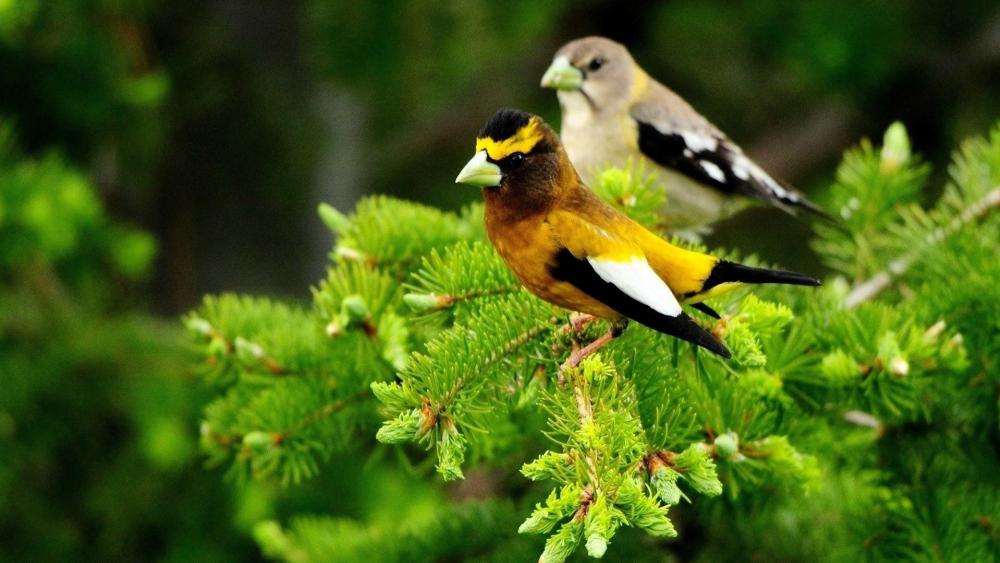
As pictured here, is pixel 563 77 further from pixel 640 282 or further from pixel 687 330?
pixel 687 330

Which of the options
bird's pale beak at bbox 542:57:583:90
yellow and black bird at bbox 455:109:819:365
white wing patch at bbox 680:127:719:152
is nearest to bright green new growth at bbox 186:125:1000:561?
yellow and black bird at bbox 455:109:819:365

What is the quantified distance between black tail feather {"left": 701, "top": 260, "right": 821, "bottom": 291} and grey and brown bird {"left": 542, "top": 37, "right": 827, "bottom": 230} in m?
1.60

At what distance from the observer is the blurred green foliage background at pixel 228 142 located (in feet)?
15.7

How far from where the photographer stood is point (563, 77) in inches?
175

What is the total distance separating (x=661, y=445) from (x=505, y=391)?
1.44 ft

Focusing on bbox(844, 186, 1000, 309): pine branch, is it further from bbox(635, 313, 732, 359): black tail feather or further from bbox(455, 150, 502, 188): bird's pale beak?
bbox(455, 150, 502, 188): bird's pale beak

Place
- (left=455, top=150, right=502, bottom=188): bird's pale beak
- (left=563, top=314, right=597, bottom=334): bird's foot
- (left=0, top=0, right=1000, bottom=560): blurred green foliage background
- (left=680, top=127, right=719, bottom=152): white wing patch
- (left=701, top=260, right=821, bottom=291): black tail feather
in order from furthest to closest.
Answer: (left=0, top=0, right=1000, bottom=560): blurred green foliage background < (left=680, top=127, right=719, bottom=152): white wing patch < (left=563, top=314, right=597, bottom=334): bird's foot < (left=455, top=150, right=502, bottom=188): bird's pale beak < (left=701, top=260, right=821, bottom=291): black tail feather

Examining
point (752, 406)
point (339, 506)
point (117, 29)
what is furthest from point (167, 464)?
point (752, 406)

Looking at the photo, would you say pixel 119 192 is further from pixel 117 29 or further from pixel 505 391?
pixel 505 391

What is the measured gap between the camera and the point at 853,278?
3.64 metres

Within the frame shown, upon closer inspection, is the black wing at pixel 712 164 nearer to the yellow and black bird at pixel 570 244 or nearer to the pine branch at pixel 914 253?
the pine branch at pixel 914 253

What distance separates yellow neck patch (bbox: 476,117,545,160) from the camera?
2611 millimetres

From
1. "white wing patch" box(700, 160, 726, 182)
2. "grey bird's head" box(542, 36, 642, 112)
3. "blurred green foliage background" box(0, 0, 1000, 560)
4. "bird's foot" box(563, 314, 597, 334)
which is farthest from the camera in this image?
"blurred green foliage background" box(0, 0, 1000, 560)

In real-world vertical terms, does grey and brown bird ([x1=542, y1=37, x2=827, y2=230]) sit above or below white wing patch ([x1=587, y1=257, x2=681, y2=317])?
above
